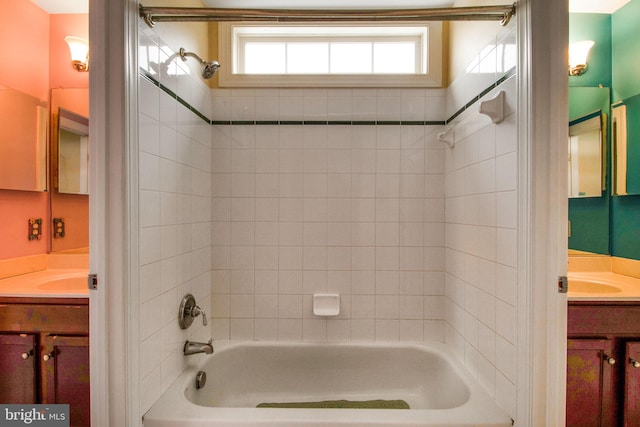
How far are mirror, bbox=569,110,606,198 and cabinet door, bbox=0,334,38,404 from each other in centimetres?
298

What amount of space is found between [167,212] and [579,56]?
2.43 m

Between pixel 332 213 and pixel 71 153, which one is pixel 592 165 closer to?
pixel 332 213

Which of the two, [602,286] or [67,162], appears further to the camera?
[67,162]

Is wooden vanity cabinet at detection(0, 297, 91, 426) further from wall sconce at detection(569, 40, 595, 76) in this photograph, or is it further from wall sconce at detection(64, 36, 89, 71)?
wall sconce at detection(569, 40, 595, 76)

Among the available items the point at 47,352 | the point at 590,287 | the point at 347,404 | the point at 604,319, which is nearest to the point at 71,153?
the point at 47,352

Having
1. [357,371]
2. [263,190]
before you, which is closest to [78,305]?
[263,190]

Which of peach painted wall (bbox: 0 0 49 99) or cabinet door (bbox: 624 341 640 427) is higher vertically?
peach painted wall (bbox: 0 0 49 99)

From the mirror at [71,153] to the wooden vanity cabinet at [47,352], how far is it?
2.58 feet

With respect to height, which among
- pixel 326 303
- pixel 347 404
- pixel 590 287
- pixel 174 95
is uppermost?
pixel 174 95

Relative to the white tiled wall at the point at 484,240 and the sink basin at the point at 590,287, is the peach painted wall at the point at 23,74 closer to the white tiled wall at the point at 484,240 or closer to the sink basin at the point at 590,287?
the white tiled wall at the point at 484,240

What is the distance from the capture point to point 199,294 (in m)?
1.83

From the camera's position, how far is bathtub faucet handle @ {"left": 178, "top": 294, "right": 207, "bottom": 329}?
1566 mm

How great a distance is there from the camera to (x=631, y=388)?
140 centimetres

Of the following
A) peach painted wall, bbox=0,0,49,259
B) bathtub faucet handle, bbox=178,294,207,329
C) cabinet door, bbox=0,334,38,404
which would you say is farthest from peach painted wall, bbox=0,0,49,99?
bathtub faucet handle, bbox=178,294,207,329
